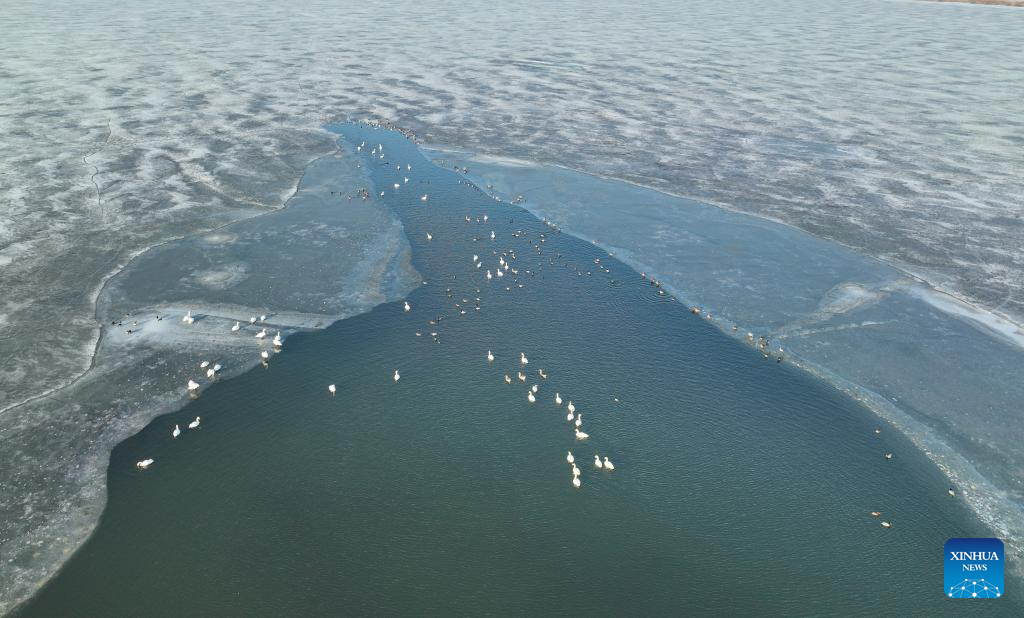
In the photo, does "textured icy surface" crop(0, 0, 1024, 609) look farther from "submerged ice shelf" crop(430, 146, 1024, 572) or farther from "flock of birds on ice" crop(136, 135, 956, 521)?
"flock of birds on ice" crop(136, 135, 956, 521)

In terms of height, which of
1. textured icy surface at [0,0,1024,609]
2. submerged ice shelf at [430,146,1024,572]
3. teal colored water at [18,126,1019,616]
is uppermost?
textured icy surface at [0,0,1024,609]

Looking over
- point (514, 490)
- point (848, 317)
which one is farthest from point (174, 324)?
point (848, 317)

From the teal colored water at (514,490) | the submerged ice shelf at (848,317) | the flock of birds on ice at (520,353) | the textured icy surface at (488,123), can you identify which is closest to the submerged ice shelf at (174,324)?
the flock of birds on ice at (520,353)

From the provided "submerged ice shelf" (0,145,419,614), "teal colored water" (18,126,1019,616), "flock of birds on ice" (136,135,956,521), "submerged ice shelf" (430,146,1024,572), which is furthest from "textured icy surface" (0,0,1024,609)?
"teal colored water" (18,126,1019,616)

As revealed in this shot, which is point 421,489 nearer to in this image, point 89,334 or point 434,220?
point 89,334

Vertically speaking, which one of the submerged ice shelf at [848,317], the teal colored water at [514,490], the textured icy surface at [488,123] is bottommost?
the teal colored water at [514,490]

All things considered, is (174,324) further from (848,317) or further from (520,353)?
(848,317)

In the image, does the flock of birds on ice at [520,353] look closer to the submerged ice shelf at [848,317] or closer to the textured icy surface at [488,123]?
the submerged ice shelf at [848,317]

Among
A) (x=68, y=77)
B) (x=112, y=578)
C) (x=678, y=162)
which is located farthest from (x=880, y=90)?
(x=68, y=77)
